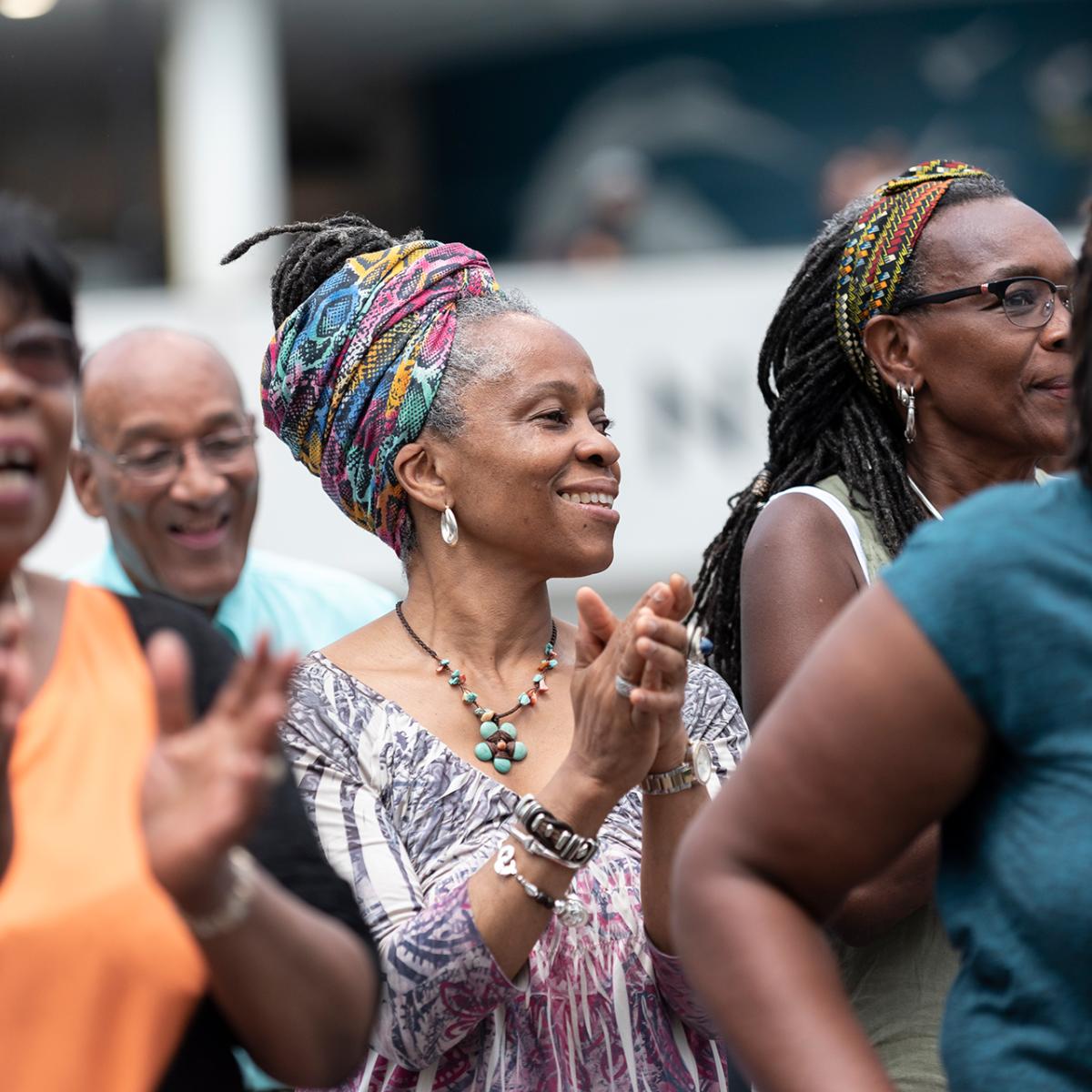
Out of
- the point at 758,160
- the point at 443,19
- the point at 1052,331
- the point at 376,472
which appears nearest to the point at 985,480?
the point at 1052,331

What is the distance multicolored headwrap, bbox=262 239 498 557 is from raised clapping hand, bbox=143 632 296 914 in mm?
1616

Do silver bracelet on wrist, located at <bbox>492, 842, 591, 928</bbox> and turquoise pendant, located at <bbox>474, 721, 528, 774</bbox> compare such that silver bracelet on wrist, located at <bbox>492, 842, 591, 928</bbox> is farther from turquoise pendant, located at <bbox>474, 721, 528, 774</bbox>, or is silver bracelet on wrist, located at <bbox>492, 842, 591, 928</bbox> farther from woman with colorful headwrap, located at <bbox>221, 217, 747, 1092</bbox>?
turquoise pendant, located at <bbox>474, 721, 528, 774</bbox>

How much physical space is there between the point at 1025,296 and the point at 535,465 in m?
0.94

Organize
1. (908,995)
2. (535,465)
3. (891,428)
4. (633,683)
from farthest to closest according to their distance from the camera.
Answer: (891,428)
(535,465)
(908,995)
(633,683)

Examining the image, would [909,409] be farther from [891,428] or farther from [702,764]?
[702,764]

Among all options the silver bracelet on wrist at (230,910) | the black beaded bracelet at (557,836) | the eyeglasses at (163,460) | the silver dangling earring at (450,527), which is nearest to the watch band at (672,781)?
the black beaded bracelet at (557,836)

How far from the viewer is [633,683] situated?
2.82m

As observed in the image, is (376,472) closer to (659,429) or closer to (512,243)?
(659,429)

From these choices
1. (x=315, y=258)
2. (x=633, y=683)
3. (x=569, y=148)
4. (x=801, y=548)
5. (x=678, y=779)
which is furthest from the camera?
(x=569, y=148)

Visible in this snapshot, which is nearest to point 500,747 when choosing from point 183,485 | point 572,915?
point 572,915

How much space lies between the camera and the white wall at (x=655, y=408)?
1120 cm

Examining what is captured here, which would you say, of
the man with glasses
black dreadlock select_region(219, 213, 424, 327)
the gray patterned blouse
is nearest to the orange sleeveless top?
the gray patterned blouse

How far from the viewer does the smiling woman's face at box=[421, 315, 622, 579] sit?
338cm

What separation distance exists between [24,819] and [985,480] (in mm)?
2017
